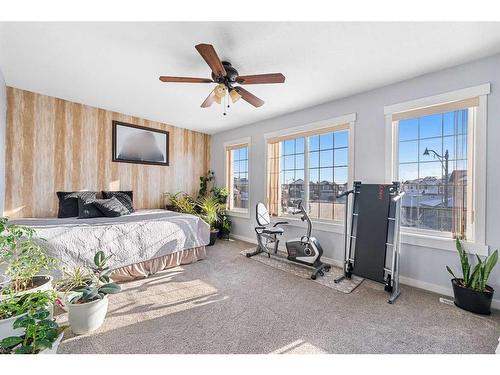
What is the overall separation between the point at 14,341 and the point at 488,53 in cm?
414

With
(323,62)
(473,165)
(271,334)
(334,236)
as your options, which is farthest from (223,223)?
(473,165)

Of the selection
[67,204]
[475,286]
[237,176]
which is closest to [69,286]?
[67,204]

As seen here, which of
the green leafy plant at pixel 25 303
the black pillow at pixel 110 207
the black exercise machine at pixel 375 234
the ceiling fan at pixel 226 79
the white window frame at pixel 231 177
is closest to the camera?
the green leafy plant at pixel 25 303

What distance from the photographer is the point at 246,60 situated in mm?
2240

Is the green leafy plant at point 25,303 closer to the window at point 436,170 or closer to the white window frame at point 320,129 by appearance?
the white window frame at point 320,129

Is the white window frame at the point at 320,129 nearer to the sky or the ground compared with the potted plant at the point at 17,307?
nearer to the sky

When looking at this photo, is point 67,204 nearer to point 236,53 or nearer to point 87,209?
point 87,209

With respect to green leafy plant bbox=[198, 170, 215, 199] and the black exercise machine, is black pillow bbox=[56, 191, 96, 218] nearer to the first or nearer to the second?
green leafy plant bbox=[198, 170, 215, 199]

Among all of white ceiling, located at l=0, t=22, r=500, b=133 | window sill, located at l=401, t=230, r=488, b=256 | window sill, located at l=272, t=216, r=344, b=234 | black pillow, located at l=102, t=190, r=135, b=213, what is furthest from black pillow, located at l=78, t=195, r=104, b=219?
window sill, located at l=401, t=230, r=488, b=256

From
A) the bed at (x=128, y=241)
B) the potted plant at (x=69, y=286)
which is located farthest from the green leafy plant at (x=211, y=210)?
the potted plant at (x=69, y=286)

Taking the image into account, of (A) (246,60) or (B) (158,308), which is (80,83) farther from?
(B) (158,308)

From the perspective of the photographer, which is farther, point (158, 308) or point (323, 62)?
point (323, 62)

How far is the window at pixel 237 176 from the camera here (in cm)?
484

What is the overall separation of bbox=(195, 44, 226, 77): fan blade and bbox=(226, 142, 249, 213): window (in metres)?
2.71
